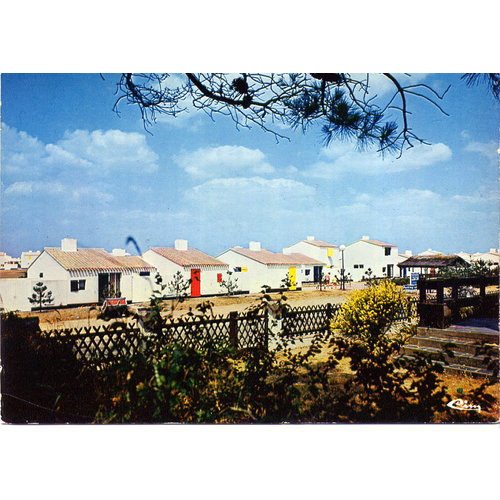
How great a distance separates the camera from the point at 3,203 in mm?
3703

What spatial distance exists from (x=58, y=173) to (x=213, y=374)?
2.71 metres

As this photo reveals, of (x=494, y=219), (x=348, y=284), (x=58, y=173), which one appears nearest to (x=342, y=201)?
(x=348, y=284)

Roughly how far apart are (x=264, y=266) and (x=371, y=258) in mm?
1334

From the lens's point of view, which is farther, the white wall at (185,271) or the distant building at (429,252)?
the distant building at (429,252)

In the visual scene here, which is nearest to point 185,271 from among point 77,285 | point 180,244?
point 180,244

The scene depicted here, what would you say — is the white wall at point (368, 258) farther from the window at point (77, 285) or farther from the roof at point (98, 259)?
the window at point (77, 285)

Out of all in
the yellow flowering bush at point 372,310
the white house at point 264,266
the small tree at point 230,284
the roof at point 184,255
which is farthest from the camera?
the yellow flowering bush at point 372,310

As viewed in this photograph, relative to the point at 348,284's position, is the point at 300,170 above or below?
above

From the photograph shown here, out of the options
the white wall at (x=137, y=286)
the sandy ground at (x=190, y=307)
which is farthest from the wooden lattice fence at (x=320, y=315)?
the white wall at (x=137, y=286)

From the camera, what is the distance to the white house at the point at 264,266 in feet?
13.1

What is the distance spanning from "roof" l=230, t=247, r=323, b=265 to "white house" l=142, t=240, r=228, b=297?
1.34ft

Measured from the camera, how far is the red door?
3891 millimetres

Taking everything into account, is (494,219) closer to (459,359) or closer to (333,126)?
(459,359)

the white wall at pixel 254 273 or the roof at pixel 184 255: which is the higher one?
the roof at pixel 184 255
